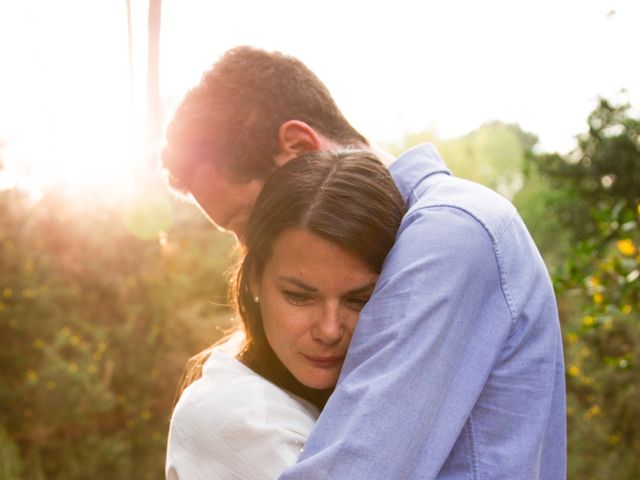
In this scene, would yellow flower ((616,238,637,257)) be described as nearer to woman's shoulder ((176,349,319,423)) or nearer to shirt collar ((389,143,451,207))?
shirt collar ((389,143,451,207))

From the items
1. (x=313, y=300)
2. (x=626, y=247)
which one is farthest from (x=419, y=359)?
(x=626, y=247)

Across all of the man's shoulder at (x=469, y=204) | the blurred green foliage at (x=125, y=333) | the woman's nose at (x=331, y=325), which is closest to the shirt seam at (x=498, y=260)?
the man's shoulder at (x=469, y=204)

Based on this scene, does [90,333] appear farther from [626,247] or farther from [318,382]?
[318,382]

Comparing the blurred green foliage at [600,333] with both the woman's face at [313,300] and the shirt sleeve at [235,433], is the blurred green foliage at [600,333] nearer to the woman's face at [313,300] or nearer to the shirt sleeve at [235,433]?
the woman's face at [313,300]

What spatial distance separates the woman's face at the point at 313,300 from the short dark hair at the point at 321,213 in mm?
26

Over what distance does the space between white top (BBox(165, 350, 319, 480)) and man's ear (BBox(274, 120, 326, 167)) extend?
688 mm

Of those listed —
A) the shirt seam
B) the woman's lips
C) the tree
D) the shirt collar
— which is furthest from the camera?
the tree

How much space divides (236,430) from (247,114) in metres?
1.02

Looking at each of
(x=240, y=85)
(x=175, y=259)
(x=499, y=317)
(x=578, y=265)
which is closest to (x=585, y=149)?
(x=175, y=259)

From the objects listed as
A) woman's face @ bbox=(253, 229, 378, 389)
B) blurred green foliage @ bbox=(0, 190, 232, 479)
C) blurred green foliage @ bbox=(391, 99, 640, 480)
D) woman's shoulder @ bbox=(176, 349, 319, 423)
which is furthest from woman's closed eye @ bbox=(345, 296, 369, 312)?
blurred green foliage @ bbox=(0, 190, 232, 479)

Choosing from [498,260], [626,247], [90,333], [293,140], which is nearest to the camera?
[498,260]

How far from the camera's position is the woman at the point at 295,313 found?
1651 mm

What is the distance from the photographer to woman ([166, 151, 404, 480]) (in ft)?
5.42

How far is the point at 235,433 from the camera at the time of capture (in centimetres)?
165
